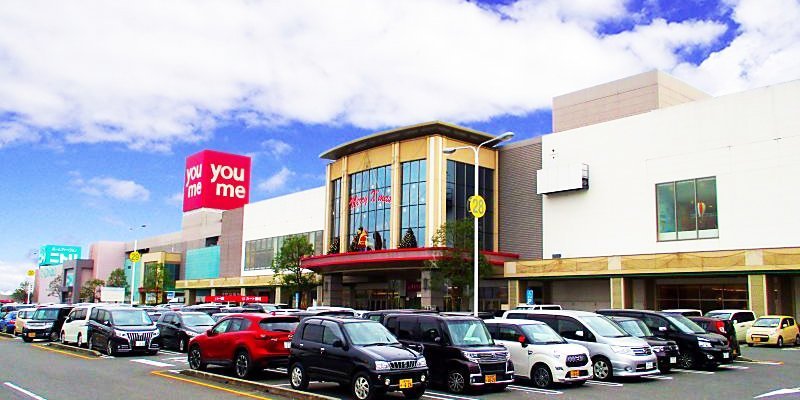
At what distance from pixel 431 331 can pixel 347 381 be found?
3.03 metres

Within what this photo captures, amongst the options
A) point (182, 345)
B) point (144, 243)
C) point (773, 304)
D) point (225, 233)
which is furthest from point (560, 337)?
point (144, 243)

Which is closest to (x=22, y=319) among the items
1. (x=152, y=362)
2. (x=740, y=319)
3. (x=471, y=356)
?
(x=152, y=362)

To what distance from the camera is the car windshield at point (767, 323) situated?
32.4 meters

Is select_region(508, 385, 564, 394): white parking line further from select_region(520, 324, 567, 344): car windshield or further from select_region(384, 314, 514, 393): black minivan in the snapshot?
select_region(520, 324, 567, 344): car windshield

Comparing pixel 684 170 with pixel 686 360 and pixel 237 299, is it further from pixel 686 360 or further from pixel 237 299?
pixel 237 299

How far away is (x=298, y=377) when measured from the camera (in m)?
15.9

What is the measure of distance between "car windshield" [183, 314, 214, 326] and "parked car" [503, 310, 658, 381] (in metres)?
13.6

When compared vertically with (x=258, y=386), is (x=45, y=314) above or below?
above

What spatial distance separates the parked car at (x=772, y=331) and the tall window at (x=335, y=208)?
35775mm

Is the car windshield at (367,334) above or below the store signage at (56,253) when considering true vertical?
below

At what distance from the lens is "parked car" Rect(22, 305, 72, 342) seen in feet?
106

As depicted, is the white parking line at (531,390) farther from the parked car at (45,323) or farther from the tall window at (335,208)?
the tall window at (335,208)

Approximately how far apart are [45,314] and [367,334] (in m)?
24.1

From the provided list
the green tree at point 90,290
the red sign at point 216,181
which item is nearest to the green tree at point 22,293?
the green tree at point 90,290
